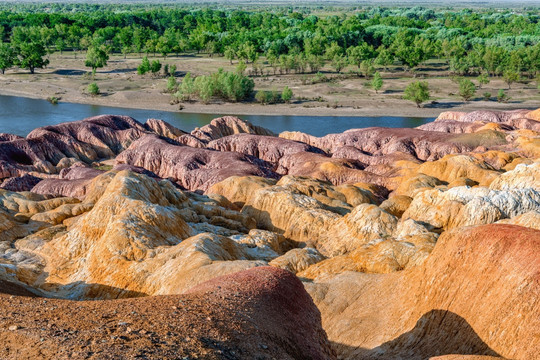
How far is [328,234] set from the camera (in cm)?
3966

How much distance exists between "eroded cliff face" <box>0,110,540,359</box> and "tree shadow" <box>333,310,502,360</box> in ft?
0.18

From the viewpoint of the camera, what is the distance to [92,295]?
30.0m

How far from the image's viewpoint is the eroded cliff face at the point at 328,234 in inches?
865

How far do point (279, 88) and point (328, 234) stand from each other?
3841 inches

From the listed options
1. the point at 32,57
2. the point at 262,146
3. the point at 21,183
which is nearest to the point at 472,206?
the point at 262,146

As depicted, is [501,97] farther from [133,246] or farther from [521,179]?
[133,246]

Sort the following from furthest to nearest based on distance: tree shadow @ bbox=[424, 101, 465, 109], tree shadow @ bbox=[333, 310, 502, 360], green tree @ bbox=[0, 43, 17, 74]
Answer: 1. green tree @ bbox=[0, 43, 17, 74]
2. tree shadow @ bbox=[424, 101, 465, 109]
3. tree shadow @ bbox=[333, 310, 502, 360]

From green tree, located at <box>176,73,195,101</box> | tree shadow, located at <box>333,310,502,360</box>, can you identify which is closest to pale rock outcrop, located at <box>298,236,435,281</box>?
tree shadow, located at <box>333,310,502,360</box>

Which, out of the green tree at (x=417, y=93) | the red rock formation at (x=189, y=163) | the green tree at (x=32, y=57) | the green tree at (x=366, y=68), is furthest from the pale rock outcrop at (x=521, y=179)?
the green tree at (x=32, y=57)

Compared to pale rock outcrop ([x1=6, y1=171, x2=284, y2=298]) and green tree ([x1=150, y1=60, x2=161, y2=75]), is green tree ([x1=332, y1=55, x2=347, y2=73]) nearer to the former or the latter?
green tree ([x1=150, y1=60, x2=161, y2=75])

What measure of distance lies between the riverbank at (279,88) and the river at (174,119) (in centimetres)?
257

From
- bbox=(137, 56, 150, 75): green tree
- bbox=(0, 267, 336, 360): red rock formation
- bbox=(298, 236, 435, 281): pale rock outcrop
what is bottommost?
bbox=(137, 56, 150, 75): green tree

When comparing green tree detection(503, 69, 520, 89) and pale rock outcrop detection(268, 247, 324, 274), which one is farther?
green tree detection(503, 69, 520, 89)

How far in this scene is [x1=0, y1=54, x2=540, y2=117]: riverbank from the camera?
119 m
